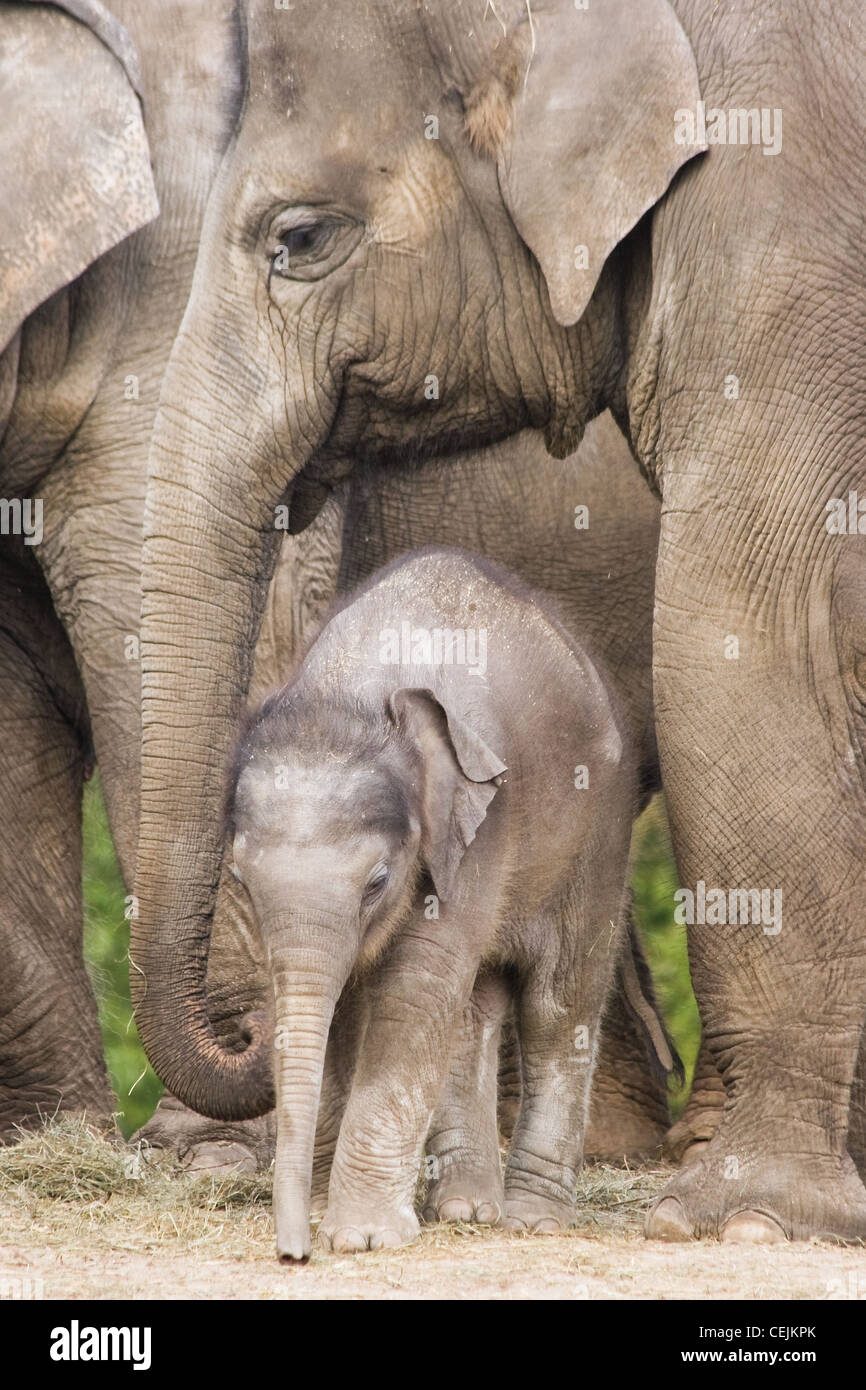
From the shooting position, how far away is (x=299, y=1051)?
482cm

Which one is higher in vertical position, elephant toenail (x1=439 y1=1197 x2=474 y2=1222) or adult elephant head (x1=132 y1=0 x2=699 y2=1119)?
adult elephant head (x1=132 y1=0 x2=699 y2=1119)

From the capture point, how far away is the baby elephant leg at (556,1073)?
5.56 metres

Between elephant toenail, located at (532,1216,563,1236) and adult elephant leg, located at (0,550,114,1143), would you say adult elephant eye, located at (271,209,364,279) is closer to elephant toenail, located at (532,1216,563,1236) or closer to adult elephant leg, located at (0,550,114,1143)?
adult elephant leg, located at (0,550,114,1143)

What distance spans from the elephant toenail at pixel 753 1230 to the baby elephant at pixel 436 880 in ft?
1.27

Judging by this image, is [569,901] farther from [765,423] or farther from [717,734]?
[765,423]

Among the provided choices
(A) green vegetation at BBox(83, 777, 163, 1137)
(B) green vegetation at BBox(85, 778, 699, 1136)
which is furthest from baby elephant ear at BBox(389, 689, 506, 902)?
(A) green vegetation at BBox(83, 777, 163, 1137)

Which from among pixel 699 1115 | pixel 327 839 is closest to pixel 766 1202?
pixel 327 839

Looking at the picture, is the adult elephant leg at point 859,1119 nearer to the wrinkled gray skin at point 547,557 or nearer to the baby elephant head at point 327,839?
the wrinkled gray skin at point 547,557

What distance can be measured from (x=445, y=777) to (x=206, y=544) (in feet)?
2.99

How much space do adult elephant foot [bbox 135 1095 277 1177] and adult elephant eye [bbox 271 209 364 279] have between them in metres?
1.87

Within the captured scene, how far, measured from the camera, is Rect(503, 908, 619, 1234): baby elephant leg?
219 inches

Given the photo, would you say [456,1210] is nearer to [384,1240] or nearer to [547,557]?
[384,1240]

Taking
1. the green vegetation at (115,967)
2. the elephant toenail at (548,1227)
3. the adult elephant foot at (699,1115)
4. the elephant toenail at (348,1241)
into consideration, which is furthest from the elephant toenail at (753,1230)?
the green vegetation at (115,967)

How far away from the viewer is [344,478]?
6.19m
